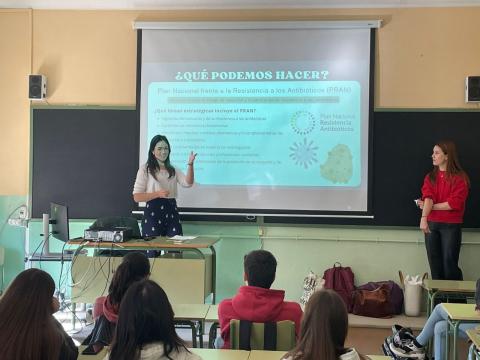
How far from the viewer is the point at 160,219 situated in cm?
504

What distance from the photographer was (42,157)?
19.0 feet

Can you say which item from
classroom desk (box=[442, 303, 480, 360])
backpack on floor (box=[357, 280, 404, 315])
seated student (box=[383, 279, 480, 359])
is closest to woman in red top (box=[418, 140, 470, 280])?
backpack on floor (box=[357, 280, 404, 315])

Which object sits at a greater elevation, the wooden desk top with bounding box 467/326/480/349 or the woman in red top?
the woman in red top

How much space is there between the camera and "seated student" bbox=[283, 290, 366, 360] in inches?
71.1

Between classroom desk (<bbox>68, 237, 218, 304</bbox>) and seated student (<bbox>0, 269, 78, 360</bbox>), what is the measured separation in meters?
2.50

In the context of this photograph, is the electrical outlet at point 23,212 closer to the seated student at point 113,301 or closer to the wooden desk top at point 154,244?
the wooden desk top at point 154,244

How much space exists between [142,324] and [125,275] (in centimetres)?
77

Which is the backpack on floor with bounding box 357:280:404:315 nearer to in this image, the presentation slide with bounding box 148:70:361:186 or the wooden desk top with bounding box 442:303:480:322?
the presentation slide with bounding box 148:70:361:186

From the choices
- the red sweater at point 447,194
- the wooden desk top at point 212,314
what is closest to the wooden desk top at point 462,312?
the wooden desk top at point 212,314

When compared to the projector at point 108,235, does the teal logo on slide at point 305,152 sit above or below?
above

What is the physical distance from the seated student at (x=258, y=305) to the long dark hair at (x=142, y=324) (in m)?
0.70

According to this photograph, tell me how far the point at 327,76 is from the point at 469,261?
7.82 ft

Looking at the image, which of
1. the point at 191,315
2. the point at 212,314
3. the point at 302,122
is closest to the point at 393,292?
the point at 302,122

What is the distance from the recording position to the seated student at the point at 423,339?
3.44 metres
